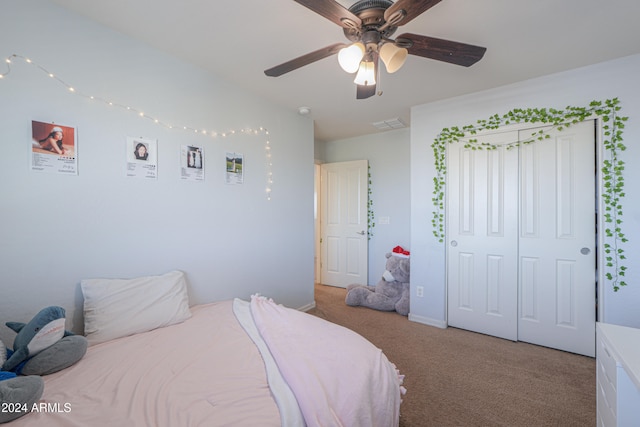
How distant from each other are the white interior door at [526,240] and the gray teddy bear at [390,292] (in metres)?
0.62

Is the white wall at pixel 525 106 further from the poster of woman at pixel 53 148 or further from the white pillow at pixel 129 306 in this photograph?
the poster of woman at pixel 53 148

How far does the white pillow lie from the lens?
1591mm

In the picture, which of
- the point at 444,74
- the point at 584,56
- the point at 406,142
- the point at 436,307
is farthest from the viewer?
the point at 406,142

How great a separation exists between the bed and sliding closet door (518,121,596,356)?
207 centimetres

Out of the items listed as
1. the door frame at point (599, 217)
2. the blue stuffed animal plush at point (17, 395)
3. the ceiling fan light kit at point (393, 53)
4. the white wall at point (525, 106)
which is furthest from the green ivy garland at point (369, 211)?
the blue stuffed animal plush at point (17, 395)

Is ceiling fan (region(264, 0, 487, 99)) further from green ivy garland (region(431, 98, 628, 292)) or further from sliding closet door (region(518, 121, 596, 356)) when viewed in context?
sliding closet door (region(518, 121, 596, 356))

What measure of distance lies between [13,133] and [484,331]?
4001 mm

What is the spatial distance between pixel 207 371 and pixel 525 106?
10.9 ft

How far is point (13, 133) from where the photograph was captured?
1482 millimetres

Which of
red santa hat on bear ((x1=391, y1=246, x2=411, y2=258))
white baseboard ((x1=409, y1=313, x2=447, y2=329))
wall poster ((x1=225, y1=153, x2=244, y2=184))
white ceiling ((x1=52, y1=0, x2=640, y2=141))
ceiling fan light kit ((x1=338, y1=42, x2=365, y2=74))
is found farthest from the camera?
red santa hat on bear ((x1=391, y1=246, x2=411, y2=258))

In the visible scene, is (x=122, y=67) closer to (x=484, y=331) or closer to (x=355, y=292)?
(x=355, y=292)

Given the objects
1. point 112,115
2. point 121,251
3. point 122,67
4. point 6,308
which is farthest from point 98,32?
point 6,308

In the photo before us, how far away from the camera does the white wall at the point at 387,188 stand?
13.4 feet

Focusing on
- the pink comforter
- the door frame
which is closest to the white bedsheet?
the pink comforter
